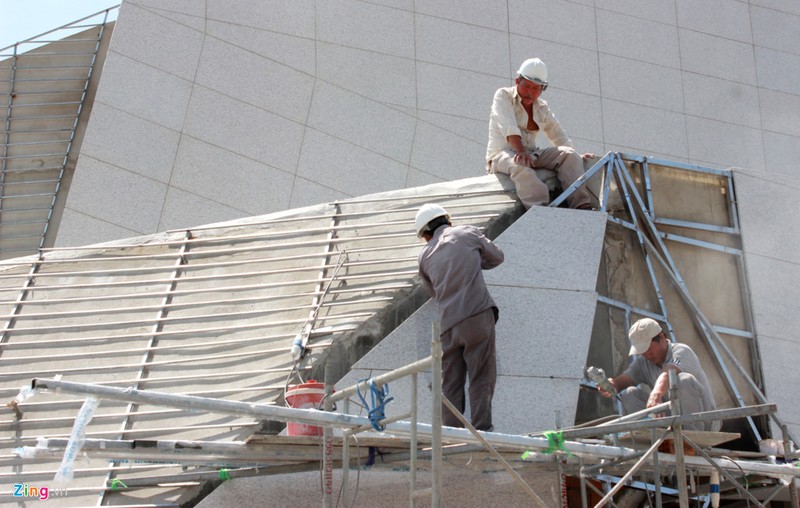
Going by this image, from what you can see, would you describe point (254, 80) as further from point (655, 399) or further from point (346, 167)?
point (655, 399)

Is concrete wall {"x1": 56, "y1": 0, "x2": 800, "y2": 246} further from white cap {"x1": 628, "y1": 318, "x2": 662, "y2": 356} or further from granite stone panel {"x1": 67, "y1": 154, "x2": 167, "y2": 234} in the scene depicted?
white cap {"x1": 628, "y1": 318, "x2": 662, "y2": 356}

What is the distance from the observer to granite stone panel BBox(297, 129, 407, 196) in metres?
14.2

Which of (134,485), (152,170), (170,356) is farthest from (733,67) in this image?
(134,485)

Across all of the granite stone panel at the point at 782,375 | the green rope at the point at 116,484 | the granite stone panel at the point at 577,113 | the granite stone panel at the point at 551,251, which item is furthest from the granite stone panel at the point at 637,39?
the green rope at the point at 116,484

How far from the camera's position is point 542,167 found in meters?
9.05

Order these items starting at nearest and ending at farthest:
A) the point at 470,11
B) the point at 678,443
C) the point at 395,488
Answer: the point at 678,443 < the point at 395,488 < the point at 470,11

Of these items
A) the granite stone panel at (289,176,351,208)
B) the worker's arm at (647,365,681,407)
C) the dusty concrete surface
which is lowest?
the dusty concrete surface

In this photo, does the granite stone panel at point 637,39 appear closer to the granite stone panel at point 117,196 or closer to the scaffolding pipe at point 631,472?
the granite stone panel at point 117,196

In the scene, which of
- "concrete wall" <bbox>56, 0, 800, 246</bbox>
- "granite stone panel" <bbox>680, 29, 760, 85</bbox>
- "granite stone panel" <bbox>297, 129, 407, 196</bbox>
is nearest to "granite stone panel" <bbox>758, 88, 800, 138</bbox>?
"concrete wall" <bbox>56, 0, 800, 246</bbox>

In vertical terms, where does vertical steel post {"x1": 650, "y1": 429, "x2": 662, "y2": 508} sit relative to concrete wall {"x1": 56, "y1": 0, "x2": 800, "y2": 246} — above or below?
below

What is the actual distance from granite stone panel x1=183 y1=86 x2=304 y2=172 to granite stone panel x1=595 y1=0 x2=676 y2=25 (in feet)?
19.6

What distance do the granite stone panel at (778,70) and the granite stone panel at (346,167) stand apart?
707 centimetres

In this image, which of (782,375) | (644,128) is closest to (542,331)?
(782,375)

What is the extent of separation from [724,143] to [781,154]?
→ 3.99 ft
